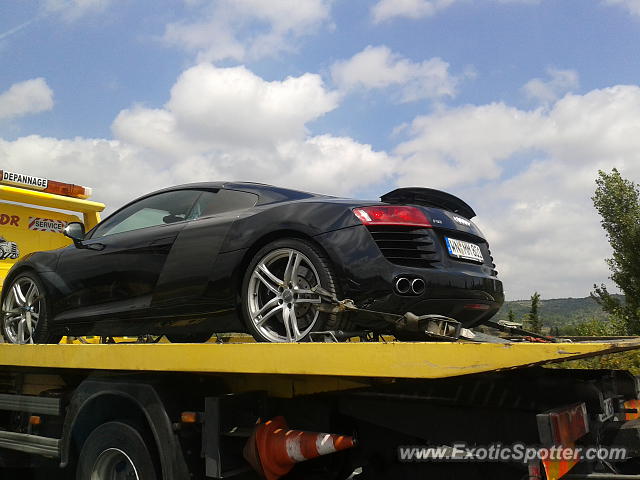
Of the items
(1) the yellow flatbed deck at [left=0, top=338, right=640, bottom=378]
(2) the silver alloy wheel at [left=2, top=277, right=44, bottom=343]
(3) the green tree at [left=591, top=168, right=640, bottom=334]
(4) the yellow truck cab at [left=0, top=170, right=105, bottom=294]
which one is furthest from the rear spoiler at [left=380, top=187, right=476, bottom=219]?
(3) the green tree at [left=591, top=168, right=640, bottom=334]

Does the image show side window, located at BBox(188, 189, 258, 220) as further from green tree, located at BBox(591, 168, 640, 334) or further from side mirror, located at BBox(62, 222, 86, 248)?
green tree, located at BBox(591, 168, 640, 334)

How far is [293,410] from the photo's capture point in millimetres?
2963

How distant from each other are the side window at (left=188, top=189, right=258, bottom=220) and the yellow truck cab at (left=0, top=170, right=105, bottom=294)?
2.92m

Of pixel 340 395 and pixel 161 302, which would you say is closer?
pixel 340 395

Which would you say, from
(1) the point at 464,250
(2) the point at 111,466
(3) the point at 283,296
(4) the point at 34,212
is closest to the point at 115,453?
(2) the point at 111,466

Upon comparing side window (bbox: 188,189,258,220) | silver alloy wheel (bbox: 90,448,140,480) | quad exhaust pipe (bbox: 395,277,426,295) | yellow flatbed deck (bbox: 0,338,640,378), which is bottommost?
silver alloy wheel (bbox: 90,448,140,480)

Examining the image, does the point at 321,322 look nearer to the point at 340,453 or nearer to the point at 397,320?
the point at 397,320

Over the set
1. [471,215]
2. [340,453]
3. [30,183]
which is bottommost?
[340,453]

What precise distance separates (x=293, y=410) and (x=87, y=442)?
1.29 meters

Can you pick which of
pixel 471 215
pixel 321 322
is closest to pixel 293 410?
pixel 321 322

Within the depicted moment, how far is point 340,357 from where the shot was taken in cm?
239

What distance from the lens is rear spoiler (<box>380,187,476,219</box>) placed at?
3572 mm

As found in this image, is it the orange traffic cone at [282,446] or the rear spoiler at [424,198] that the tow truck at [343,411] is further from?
the rear spoiler at [424,198]

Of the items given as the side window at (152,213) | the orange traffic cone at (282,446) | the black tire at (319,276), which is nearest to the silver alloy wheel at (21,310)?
the side window at (152,213)
